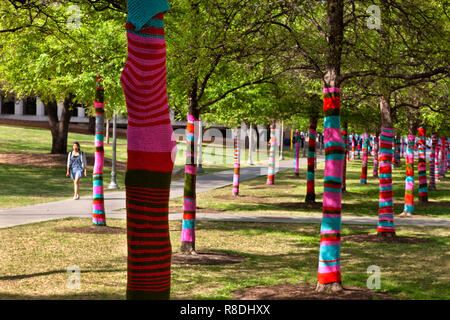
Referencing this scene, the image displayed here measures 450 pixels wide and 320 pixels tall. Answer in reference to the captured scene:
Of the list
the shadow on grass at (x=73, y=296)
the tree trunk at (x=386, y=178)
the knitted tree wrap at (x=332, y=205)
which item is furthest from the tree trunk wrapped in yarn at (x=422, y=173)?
the shadow on grass at (x=73, y=296)

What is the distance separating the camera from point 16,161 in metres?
31.5

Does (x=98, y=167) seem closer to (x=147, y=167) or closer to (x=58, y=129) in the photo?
(x=147, y=167)

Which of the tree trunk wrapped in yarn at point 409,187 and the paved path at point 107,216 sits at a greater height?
the tree trunk wrapped in yarn at point 409,187

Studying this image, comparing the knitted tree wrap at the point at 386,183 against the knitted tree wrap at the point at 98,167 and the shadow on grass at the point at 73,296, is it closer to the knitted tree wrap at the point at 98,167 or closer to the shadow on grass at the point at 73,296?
the knitted tree wrap at the point at 98,167

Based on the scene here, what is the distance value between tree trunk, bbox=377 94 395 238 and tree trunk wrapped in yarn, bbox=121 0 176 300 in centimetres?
1061

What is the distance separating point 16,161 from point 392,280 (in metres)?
26.3

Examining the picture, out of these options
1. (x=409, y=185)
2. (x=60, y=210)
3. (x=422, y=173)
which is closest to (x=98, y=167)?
(x=60, y=210)

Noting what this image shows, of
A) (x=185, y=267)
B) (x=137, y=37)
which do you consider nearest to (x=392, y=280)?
(x=185, y=267)

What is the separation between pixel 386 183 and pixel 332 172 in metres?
5.94

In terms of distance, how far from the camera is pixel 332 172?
849 centimetres

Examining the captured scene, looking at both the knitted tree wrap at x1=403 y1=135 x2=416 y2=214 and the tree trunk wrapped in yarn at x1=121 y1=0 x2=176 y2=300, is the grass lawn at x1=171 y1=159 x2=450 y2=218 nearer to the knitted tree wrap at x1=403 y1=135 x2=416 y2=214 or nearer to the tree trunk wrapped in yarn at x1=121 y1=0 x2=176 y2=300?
the knitted tree wrap at x1=403 y1=135 x2=416 y2=214

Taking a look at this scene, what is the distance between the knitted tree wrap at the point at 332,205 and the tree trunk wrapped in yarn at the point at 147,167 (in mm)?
4642

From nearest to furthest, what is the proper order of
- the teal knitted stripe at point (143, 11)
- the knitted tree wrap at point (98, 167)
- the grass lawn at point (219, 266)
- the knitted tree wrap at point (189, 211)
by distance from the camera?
the teal knitted stripe at point (143, 11)
the grass lawn at point (219, 266)
the knitted tree wrap at point (189, 211)
the knitted tree wrap at point (98, 167)

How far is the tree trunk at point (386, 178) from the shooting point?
13914mm
